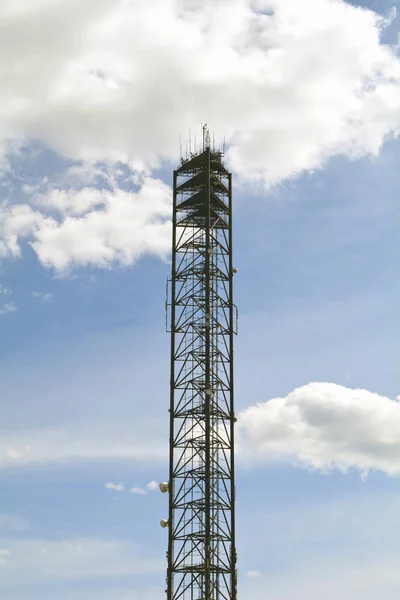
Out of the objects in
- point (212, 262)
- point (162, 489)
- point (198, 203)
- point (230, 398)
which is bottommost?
point (162, 489)

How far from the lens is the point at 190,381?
88.8m

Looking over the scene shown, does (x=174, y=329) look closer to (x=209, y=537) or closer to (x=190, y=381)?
(x=190, y=381)

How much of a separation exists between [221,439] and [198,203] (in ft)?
77.5

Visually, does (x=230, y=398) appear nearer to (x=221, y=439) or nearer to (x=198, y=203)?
(x=221, y=439)

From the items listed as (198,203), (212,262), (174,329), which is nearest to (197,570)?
(174,329)

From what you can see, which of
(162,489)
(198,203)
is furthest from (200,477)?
(198,203)

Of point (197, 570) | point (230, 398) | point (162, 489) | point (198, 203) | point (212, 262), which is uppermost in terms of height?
point (198, 203)

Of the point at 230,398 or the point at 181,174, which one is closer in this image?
the point at 230,398

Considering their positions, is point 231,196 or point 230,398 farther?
point 231,196

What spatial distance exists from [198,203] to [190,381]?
718 inches

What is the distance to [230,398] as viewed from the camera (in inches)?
3516

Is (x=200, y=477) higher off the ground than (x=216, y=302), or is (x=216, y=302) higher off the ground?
(x=216, y=302)

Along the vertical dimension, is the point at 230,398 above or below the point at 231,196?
below

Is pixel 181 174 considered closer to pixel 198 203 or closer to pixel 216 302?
pixel 198 203
